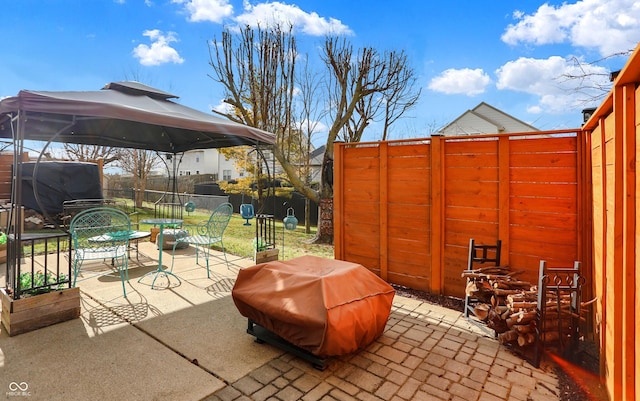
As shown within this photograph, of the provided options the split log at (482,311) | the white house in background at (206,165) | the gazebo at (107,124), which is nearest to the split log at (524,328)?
the split log at (482,311)

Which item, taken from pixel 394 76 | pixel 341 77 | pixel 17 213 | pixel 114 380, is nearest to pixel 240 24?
pixel 341 77

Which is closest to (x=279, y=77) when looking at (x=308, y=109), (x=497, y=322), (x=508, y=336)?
(x=308, y=109)

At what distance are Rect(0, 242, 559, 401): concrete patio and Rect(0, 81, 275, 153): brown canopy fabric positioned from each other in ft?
6.10

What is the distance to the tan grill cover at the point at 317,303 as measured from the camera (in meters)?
2.05

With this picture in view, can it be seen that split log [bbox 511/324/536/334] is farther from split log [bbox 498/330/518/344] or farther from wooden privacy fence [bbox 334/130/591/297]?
wooden privacy fence [bbox 334/130/591/297]

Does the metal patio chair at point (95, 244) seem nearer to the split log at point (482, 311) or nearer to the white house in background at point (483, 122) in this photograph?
the split log at point (482, 311)

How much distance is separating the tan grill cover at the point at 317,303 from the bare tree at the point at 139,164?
1346 centimetres

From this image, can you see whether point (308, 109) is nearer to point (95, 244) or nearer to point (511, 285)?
point (95, 244)

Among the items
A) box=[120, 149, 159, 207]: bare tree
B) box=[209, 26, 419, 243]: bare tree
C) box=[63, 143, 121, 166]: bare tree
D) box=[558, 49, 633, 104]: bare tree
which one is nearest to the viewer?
box=[558, 49, 633, 104]: bare tree

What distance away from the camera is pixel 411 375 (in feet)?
7.06

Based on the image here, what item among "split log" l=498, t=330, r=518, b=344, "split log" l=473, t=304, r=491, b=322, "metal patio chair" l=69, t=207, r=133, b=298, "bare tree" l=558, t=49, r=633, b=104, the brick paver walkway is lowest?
the brick paver walkway

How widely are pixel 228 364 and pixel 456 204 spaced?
9.42 feet

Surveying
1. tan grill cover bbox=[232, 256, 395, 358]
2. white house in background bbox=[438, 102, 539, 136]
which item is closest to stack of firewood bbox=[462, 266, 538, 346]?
tan grill cover bbox=[232, 256, 395, 358]

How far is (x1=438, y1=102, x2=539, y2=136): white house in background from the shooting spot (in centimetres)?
1569
